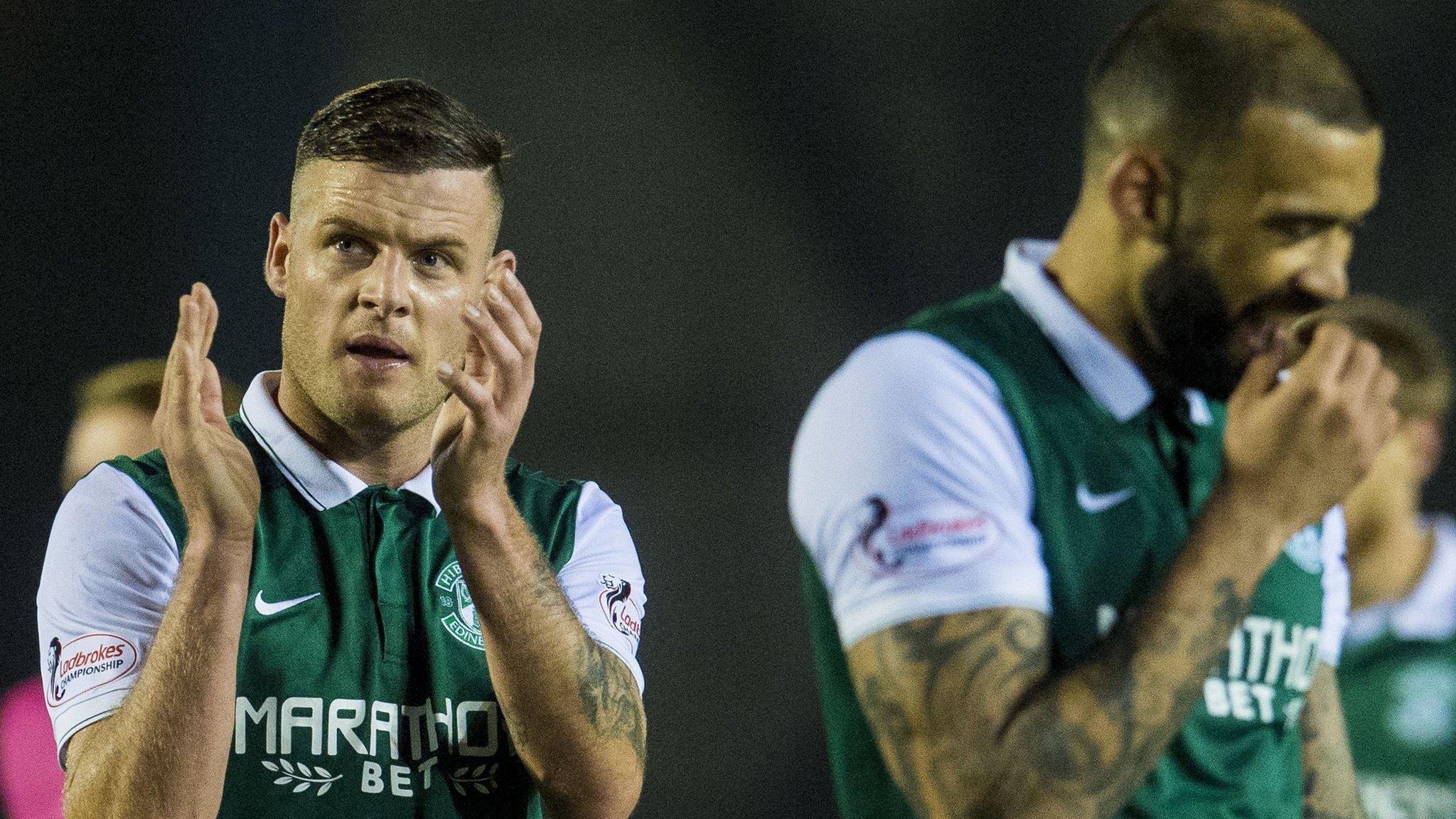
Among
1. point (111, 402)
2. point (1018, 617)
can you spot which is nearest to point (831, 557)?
point (1018, 617)

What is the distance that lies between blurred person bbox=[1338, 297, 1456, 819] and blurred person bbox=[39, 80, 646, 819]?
1.74 metres

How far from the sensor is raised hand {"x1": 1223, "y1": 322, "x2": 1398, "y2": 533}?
4.74ft

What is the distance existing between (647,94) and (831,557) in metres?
1.09

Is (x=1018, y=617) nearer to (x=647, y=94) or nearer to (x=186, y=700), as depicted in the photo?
(x=186, y=700)

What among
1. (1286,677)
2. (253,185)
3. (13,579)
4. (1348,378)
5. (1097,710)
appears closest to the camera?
(1097,710)

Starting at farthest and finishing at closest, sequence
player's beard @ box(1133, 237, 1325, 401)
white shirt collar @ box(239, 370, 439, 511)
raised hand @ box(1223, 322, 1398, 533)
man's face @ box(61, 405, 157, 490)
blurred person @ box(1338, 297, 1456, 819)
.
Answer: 1. blurred person @ box(1338, 297, 1456, 819)
2. man's face @ box(61, 405, 157, 490)
3. white shirt collar @ box(239, 370, 439, 511)
4. player's beard @ box(1133, 237, 1325, 401)
5. raised hand @ box(1223, 322, 1398, 533)

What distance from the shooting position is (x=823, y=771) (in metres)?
2.30

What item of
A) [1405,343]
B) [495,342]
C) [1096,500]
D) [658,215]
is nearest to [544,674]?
[495,342]

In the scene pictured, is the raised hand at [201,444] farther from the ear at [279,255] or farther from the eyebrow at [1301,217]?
the eyebrow at [1301,217]

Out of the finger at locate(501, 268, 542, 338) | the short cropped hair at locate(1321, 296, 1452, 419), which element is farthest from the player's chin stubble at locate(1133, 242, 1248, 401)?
the short cropped hair at locate(1321, 296, 1452, 419)

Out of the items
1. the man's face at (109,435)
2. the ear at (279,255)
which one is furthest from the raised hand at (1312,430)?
the man's face at (109,435)

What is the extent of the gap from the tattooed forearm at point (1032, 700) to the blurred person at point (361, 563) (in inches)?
14.2

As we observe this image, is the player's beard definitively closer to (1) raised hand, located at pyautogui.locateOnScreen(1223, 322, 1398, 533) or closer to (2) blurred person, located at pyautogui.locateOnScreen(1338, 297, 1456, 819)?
(1) raised hand, located at pyautogui.locateOnScreen(1223, 322, 1398, 533)

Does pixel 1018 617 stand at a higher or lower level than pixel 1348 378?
lower
